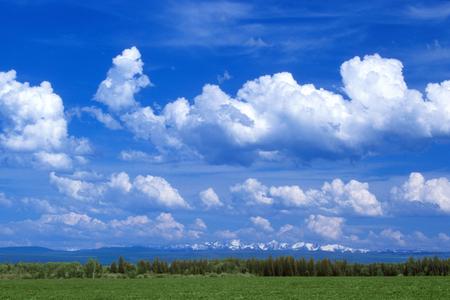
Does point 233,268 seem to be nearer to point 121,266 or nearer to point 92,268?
point 121,266

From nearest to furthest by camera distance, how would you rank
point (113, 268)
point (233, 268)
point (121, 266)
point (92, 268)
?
point (92, 268) → point (113, 268) → point (121, 266) → point (233, 268)

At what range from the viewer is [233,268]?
13925 centimetres

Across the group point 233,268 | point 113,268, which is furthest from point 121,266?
point 233,268

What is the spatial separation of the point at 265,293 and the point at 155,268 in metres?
75.6

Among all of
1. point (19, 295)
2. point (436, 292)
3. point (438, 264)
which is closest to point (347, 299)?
point (436, 292)

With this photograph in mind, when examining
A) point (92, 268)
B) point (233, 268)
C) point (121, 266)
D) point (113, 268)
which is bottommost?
point (233, 268)

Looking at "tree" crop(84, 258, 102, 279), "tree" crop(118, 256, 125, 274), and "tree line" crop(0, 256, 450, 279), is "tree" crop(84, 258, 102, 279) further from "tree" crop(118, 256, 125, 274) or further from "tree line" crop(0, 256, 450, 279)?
"tree" crop(118, 256, 125, 274)

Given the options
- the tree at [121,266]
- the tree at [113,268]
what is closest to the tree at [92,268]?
A: the tree at [113,268]

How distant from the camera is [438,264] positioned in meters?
132

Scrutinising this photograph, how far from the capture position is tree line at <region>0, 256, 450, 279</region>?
120 metres

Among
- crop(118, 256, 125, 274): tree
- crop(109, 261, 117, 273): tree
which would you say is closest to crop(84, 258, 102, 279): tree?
crop(109, 261, 117, 273): tree

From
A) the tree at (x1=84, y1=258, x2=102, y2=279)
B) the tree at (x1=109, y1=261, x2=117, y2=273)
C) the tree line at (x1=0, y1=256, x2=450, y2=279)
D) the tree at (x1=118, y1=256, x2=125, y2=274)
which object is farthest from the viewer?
the tree at (x1=118, y1=256, x2=125, y2=274)

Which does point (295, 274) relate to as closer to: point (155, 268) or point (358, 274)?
point (358, 274)

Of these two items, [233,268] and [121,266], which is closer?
[121,266]
